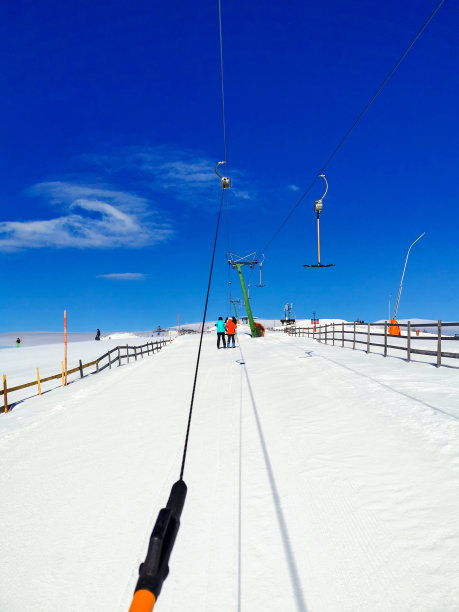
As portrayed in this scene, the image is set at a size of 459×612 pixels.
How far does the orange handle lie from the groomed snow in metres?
1.66

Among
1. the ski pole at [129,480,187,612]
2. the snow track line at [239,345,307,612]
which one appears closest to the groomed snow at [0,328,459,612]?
the snow track line at [239,345,307,612]

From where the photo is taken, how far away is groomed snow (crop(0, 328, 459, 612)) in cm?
297

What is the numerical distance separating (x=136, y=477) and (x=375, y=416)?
379 cm

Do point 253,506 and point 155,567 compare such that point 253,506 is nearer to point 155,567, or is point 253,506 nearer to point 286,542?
point 286,542

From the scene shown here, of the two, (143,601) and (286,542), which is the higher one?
(143,601)

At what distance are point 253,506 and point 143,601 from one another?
282cm

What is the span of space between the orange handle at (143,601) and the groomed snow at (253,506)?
166cm

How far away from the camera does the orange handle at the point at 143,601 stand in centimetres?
145

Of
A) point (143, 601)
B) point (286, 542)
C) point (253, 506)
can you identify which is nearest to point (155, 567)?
point (143, 601)

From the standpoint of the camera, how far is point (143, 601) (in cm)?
147

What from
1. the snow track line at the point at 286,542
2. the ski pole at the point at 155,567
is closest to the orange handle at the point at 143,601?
the ski pole at the point at 155,567

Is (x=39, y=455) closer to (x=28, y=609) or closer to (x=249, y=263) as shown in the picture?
(x=28, y=609)

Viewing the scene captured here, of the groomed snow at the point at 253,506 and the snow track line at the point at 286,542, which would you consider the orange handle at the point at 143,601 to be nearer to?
the groomed snow at the point at 253,506

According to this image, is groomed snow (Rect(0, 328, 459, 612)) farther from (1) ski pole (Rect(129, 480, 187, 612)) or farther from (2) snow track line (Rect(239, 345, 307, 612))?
(1) ski pole (Rect(129, 480, 187, 612))
